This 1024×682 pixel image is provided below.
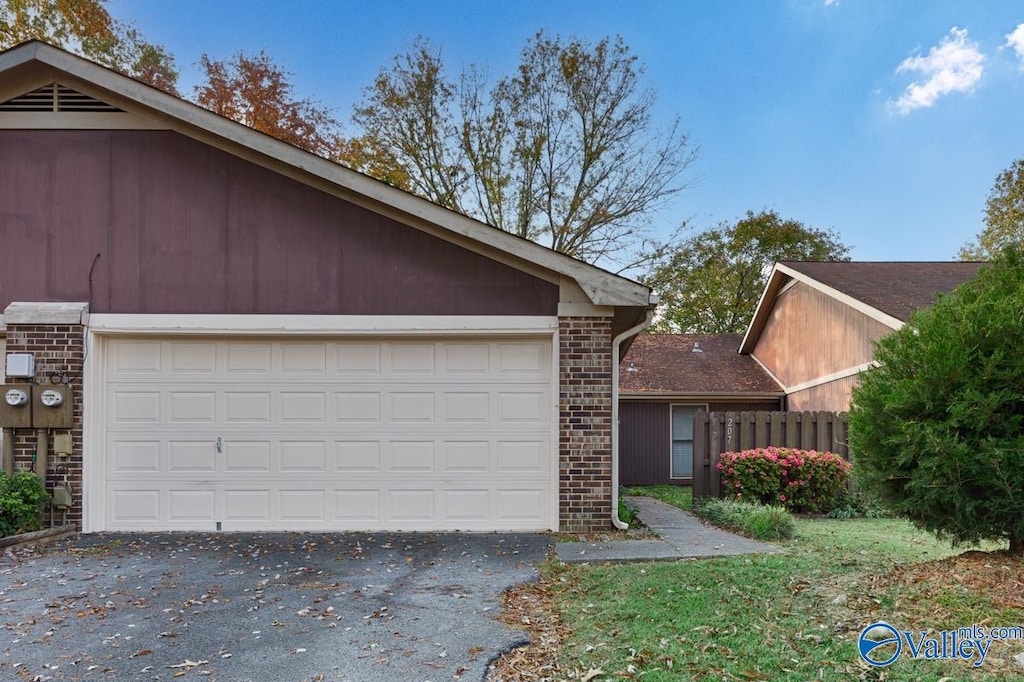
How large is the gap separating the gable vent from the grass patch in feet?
31.3

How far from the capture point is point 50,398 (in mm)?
7609

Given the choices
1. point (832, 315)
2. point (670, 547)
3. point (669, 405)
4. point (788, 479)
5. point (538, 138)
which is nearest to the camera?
point (670, 547)

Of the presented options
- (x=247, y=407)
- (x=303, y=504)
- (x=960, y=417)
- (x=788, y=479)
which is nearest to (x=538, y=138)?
(x=788, y=479)

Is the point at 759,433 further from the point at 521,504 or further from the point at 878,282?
the point at 878,282

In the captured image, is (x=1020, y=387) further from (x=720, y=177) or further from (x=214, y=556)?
(x=720, y=177)

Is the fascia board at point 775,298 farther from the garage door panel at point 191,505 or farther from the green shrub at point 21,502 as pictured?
the green shrub at point 21,502

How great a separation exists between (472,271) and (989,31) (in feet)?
63.6

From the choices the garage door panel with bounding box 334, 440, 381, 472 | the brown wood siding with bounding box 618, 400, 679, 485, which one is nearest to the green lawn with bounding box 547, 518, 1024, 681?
the garage door panel with bounding box 334, 440, 381, 472

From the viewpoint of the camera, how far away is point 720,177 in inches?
864

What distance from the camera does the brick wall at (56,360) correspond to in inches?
304

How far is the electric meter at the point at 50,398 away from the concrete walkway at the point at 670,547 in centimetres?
562

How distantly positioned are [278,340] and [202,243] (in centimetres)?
138

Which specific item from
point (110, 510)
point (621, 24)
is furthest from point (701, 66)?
point (110, 510)

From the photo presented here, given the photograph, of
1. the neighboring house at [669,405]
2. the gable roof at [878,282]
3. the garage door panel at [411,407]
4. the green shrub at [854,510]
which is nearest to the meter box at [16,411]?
the garage door panel at [411,407]
